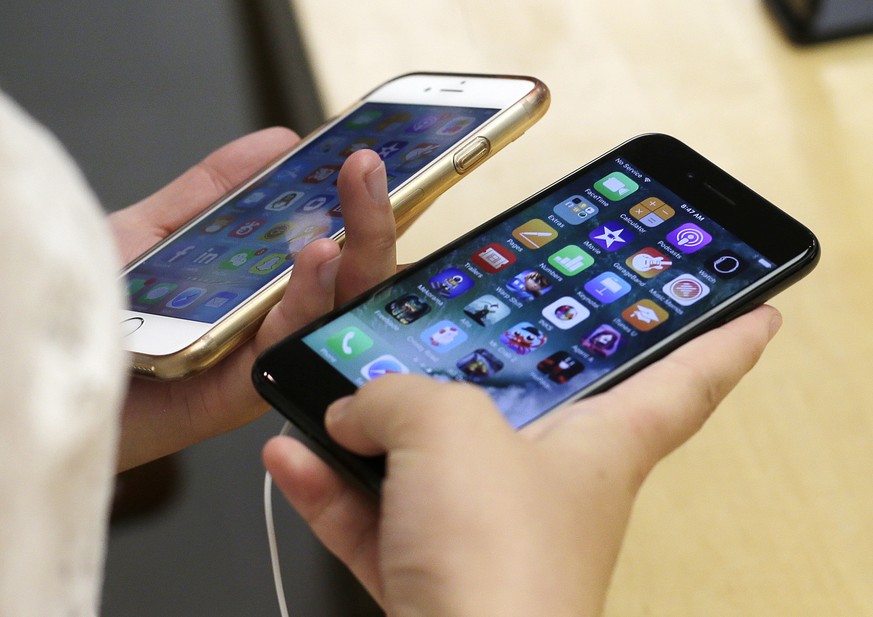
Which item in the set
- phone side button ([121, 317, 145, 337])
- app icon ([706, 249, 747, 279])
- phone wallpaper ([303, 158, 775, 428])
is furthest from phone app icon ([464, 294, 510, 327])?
phone side button ([121, 317, 145, 337])

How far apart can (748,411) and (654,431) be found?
23cm

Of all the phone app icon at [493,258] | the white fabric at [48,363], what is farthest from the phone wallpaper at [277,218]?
the white fabric at [48,363]

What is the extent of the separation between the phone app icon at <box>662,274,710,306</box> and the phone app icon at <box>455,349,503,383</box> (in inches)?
3.6

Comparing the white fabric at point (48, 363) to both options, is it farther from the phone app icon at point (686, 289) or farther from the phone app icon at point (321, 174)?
the phone app icon at point (321, 174)

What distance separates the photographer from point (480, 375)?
0.39 meters

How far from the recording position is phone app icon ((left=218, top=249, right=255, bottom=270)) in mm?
539

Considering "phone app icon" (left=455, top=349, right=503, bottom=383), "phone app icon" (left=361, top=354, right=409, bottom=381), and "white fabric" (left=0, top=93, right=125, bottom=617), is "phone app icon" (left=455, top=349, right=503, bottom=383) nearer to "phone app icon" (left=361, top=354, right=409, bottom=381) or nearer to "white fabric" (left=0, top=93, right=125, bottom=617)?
"phone app icon" (left=361, top=354, right=409, bottom=381)

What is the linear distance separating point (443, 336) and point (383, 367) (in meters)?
0.03

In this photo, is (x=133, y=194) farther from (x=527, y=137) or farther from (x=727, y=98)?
(x=727, y=98)

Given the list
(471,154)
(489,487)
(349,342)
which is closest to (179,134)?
(471,154)

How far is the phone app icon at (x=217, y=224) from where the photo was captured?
0.58 meters

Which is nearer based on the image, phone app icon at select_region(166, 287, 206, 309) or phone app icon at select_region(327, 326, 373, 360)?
phone app icon at select_region(327, 326, 373, 360)

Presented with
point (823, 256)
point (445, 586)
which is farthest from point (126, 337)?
point (823, 256)

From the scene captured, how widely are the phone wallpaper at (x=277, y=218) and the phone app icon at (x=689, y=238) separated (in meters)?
0.16
